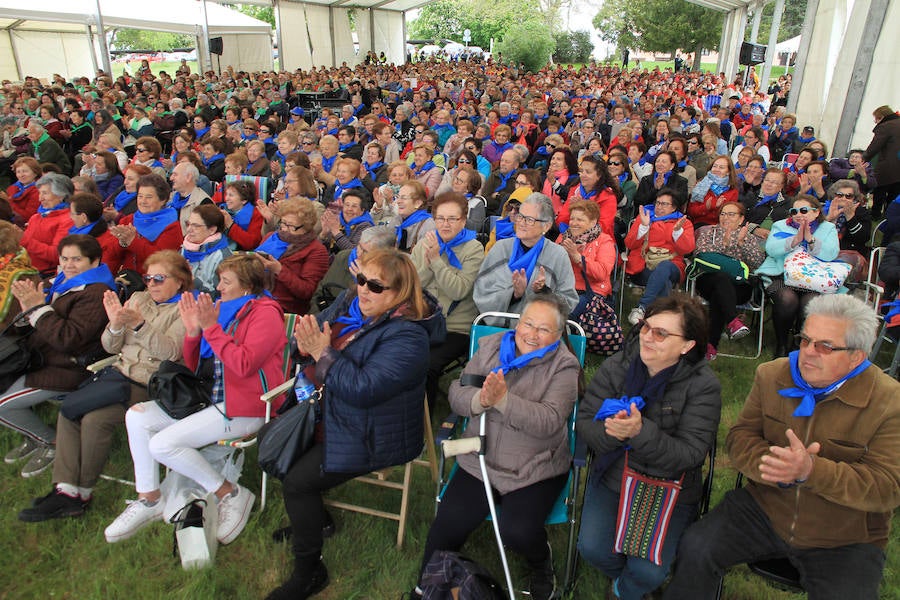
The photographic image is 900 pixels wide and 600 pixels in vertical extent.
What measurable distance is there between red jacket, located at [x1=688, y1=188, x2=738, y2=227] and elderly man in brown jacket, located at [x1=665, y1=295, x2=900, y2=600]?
392cm

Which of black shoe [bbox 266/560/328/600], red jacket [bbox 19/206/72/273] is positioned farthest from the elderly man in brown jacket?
red jacket [bbox 19/206/72/273]

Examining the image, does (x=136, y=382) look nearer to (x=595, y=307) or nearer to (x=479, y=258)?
(x=479, y=258)

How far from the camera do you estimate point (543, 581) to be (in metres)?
2.54

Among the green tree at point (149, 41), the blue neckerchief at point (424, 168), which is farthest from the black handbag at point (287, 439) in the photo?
→ the green tree at point (149, 41)

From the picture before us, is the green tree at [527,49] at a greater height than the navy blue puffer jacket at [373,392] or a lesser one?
greater

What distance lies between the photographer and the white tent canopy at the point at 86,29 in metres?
15.8

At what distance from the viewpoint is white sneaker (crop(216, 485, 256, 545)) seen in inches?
116

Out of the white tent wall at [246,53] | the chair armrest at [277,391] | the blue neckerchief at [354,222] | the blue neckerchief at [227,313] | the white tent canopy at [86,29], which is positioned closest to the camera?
the chair armrest at [277,391]

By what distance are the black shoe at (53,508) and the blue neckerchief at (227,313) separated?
1017 millimetres

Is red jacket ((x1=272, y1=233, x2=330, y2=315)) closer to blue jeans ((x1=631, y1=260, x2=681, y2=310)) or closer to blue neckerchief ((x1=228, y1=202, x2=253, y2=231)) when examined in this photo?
blue neckerchief ((x1=228, y1=202, x2=253, y2=231))

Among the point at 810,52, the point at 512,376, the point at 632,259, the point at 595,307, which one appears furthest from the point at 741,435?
the point at 810,52

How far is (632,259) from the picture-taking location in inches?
194

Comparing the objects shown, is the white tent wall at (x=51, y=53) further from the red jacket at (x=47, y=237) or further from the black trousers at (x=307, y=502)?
the black trousers at (x=307, y=502)

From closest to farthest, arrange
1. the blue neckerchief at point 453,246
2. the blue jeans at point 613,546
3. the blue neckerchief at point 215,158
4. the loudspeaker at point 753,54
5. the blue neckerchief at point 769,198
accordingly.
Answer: the blue jeans at point 613,546, the blue neckerchief at point 453,246, the blue neckerchief at point 769,198, the blue neckerchief at point 215,158, the loudspeaker at point 753,54
